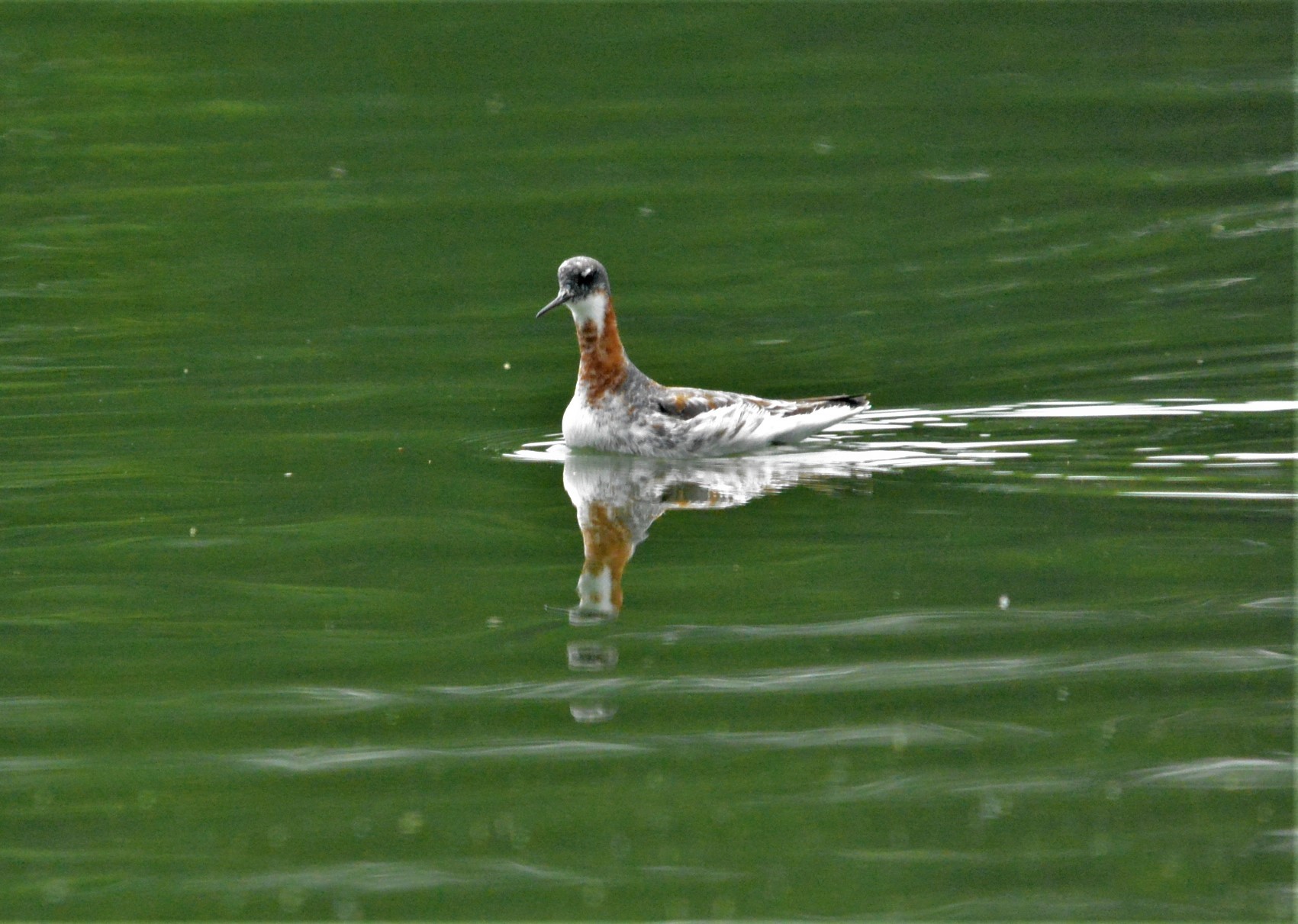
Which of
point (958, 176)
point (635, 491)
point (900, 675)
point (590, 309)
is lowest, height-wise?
point (900, 675)

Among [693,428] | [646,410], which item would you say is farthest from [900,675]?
[646,410]

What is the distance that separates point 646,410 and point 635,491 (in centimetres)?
101

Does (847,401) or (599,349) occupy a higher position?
(599,349)

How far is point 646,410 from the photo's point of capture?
11.6m

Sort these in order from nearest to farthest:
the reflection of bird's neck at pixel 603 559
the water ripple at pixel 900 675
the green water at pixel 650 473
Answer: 1. the green water at pixel 650 473
2. the water ripple at pixel 900 675
3. the reflection of bird's neck at pixel 603 559

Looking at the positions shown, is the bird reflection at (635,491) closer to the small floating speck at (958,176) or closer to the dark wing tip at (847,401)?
the dark wing tip at (847,401)

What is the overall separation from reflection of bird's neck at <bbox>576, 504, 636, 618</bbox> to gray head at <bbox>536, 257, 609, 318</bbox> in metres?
1.93

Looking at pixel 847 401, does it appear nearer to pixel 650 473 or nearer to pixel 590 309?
pixel 650 473

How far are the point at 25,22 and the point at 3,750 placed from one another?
18.7 meters

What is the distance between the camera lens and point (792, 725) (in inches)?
263

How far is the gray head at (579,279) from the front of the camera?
464 inches

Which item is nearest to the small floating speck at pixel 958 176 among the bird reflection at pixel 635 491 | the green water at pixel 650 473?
the green water at pixel 650 473

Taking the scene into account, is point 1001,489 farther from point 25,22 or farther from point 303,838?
point 25,22

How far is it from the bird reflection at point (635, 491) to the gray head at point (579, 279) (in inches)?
39.3
